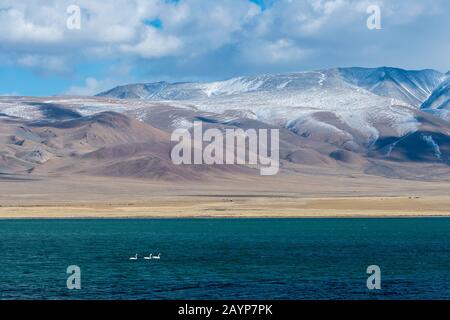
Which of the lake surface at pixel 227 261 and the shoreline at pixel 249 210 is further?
the shoreline at pixel 249 210

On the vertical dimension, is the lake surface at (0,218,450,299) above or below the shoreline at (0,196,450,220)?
below

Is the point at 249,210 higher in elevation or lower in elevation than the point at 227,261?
higher

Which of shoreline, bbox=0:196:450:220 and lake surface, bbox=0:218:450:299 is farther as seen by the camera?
shoreline, bbox=0:196:450:220

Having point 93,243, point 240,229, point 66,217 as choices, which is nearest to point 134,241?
point 93,243

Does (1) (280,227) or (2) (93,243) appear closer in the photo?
(2) (93,243)

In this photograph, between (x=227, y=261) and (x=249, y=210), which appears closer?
(x=227, y=261)

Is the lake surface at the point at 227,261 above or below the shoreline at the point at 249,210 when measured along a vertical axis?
below
